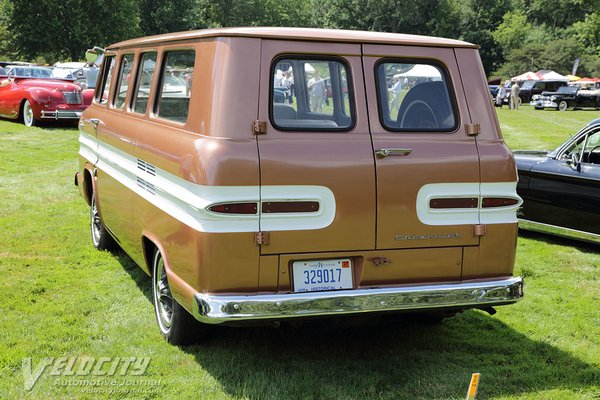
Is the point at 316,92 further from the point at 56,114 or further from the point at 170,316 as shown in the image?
the point at 56,114

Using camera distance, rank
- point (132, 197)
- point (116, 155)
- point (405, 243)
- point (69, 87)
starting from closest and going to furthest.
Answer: point (405, 243) < point (132, 197) < point (116, 155) < point (69, 87)

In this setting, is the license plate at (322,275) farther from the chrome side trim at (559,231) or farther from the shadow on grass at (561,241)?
the shadow on grass at (561,241)

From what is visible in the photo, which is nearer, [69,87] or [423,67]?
[423,67]

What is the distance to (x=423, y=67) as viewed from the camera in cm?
442

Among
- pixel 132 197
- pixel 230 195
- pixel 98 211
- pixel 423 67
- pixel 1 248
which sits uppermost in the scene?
pixel 423 67

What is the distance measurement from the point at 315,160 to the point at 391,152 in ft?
1.56

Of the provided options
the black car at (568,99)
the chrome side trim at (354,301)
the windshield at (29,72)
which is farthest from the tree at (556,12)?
the chrome side trim at (354,301)

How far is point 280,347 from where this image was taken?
185 inches

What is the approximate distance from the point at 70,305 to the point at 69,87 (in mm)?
13457

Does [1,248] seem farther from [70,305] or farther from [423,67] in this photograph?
[423,67]

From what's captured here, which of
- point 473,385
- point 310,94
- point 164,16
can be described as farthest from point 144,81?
point 164,16

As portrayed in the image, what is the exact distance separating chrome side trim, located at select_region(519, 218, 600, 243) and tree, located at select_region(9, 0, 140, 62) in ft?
135

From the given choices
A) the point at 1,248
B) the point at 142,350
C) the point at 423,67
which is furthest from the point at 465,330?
the point at 1,248

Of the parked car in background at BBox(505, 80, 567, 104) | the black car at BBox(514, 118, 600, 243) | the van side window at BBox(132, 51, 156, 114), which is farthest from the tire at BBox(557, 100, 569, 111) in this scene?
the van side window at BBox(132, 51, 156, 114)
